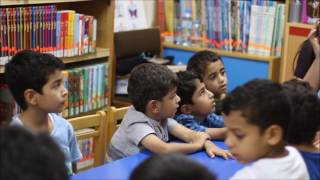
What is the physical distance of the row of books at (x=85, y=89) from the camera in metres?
3.53

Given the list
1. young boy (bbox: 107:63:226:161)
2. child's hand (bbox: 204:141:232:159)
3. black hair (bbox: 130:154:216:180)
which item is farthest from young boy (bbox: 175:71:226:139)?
black hair (bbox: 130:154:216:180)

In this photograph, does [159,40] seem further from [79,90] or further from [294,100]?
[294,100]

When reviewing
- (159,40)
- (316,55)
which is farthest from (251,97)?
(159,40)

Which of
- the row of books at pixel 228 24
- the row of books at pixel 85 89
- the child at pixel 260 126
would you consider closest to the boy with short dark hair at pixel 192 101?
the child at pixel 260 126

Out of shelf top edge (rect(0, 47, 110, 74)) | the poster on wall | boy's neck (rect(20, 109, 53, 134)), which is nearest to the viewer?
boy's neck (rect(20, 109, 53, 134))

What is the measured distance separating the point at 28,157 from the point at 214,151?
1196mm

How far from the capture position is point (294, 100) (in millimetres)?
1740

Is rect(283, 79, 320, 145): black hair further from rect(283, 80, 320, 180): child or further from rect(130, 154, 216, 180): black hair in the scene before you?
rect(130, 154, 216, 180): black hair

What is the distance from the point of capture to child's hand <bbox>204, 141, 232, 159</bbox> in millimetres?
2025

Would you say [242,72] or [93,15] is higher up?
[93,15]

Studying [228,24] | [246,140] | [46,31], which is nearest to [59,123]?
[246,140]

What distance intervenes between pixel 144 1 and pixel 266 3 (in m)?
0.97

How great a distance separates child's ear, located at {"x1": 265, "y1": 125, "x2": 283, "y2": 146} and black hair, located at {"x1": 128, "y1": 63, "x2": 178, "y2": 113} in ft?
2.25

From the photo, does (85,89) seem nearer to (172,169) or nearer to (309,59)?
(309,59)
